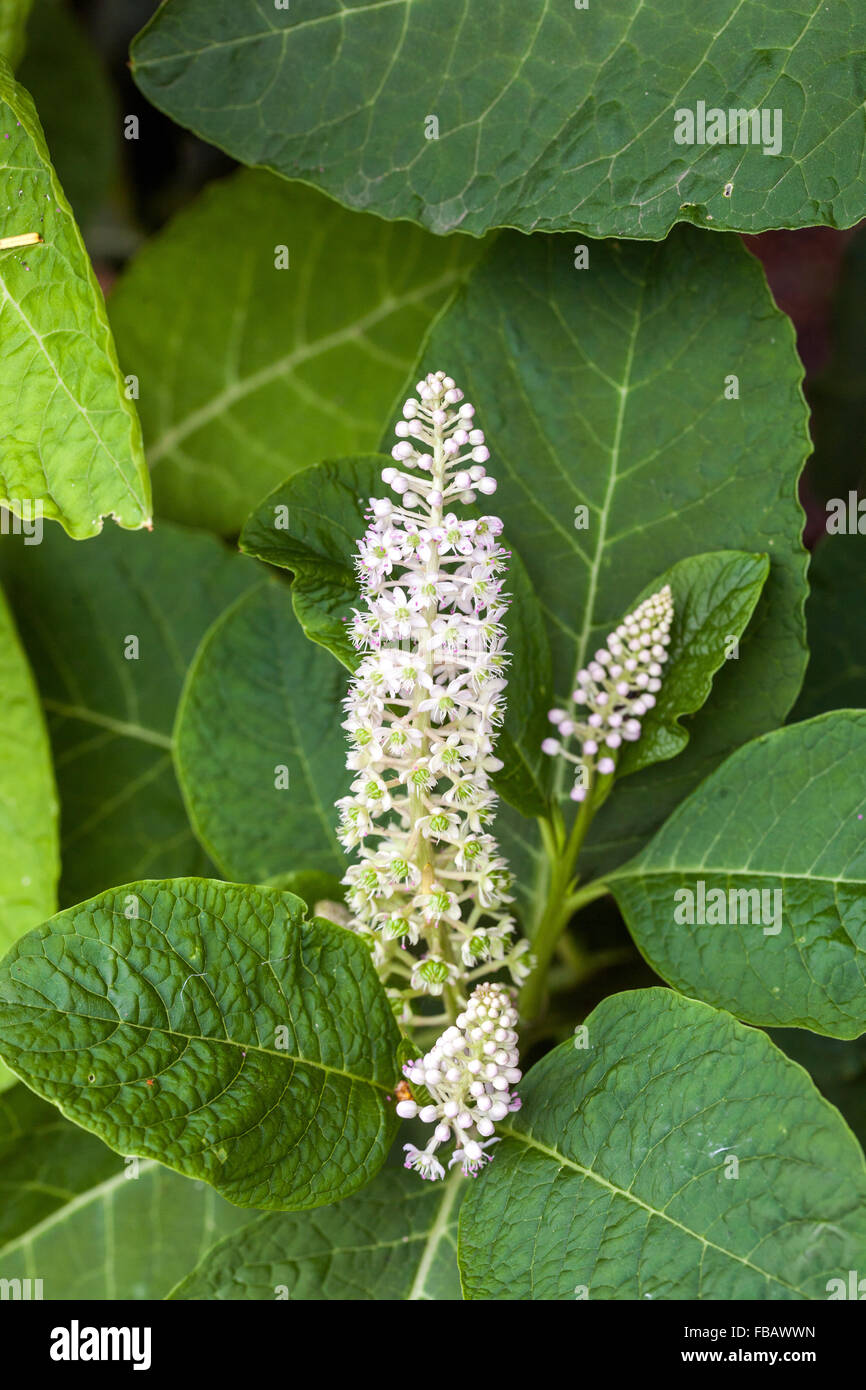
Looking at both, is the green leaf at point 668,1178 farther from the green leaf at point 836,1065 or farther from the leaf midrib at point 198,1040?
the green leaf at point 836,1065

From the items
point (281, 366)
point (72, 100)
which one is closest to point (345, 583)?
point (281, 366)

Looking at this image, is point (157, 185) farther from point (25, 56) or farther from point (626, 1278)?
point (626, 1278)

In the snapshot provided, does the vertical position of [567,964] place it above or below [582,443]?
below

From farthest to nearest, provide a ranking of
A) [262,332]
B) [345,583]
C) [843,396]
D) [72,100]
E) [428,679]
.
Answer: [843,396] < [72,100] < [262,332] < [345,583] < [428,679]

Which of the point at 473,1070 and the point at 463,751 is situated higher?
the point at 463,751

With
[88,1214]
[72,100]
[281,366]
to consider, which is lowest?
[88,1214]

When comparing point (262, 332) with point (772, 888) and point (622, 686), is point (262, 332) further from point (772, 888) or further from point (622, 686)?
point (772, 888)
